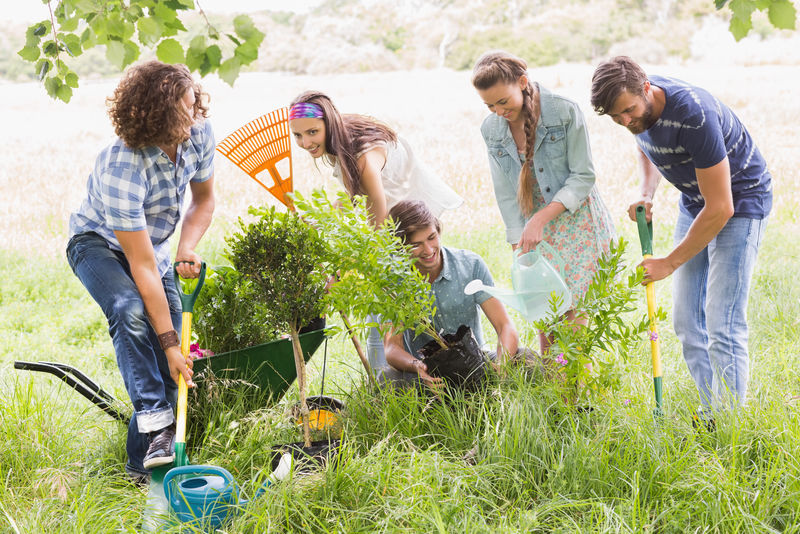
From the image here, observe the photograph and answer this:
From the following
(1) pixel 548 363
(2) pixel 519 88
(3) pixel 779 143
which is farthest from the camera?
(3) pixel 779 143

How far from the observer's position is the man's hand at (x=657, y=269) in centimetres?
249

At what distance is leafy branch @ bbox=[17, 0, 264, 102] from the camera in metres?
1.80

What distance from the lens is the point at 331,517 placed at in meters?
2.18

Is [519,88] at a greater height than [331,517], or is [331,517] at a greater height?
[519,88]

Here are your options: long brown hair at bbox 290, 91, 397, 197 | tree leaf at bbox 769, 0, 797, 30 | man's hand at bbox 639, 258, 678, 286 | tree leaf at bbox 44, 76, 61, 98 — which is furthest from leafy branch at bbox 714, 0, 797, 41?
tree leaf at bbox 44, 76, 61, 98

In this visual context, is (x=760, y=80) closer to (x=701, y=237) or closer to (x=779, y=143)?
(x=779, y=143)

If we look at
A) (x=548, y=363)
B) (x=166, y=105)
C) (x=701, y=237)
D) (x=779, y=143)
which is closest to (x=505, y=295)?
(x=548, y=363)

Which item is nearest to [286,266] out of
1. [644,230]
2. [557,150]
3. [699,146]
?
[557,150]

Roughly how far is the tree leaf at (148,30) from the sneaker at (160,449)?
1367 millimetres

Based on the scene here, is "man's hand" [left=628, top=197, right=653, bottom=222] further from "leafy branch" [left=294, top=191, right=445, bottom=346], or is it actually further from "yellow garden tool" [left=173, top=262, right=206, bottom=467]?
"yellow garden tool" [left=173, top=262, right=206, bottom=467]

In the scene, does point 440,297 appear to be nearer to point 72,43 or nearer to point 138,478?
point 138,478

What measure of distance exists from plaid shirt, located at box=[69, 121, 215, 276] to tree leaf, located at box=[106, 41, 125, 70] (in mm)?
633

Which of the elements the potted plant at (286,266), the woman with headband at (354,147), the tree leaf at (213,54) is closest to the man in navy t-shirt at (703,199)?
the woman with headband at (354,147)

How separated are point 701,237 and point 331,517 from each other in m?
1.55
